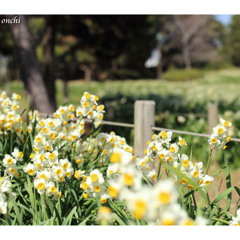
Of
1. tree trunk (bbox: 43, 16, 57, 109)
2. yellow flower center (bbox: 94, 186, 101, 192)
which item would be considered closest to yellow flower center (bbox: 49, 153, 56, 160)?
yellow flower center (bbox: 94, 186, 101, 192)

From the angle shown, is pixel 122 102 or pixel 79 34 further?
pixel 79 34

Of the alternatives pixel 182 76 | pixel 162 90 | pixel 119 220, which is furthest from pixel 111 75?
pixel 119 220

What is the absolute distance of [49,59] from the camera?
875cm

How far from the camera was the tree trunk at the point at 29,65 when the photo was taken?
6496mm

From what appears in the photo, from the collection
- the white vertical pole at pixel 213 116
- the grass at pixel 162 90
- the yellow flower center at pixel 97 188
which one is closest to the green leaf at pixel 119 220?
the yellow flower center at pixel 97 188

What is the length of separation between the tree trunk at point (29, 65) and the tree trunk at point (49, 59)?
1650 mm

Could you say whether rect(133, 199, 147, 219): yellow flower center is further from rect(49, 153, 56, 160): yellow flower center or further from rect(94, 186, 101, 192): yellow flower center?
rect(49, 153, 56, 160): yellow flower center

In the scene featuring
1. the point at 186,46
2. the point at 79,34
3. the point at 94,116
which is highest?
the point at 186,46

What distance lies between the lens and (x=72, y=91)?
2012 centimetres

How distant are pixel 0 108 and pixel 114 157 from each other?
249 cm

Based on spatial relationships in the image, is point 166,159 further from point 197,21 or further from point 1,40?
point 197,21

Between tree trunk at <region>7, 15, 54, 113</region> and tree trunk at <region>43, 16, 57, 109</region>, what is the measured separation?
1.65 meters

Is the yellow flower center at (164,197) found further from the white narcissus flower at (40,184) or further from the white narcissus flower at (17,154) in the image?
the white narcissus flower at (17,154)

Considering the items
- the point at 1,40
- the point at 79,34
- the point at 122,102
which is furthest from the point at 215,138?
the point at 1,40
